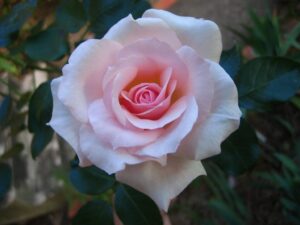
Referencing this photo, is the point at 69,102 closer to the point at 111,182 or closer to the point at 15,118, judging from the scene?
the point at 111,182

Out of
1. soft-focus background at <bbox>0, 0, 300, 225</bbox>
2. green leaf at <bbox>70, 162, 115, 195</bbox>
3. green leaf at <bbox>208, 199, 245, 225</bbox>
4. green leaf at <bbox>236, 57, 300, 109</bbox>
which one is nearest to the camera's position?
green leaf at <bbox>236, 57, 300, 109</bbox>

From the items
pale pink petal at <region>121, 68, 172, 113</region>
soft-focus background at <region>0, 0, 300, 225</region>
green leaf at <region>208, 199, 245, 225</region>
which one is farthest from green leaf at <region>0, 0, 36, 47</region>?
green leaf at <region>208, 199, 245, 225</region>

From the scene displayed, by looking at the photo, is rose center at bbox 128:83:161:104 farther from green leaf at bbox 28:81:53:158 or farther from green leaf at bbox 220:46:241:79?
green leaf at bbox 28:81:53:158

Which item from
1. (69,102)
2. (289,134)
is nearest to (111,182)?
(69,102)

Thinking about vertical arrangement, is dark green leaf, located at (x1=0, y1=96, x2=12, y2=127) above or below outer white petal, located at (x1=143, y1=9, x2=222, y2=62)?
below

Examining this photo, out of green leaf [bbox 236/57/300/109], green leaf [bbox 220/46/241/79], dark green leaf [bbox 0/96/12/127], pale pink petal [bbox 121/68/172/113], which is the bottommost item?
dark green leaf [bbox 0/96/12/127]

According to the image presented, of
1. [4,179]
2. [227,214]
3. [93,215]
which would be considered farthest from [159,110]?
[227,214]

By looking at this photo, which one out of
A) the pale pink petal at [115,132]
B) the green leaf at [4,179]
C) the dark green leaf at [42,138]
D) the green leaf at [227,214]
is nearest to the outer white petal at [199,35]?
the pale pink petal at [115,132]

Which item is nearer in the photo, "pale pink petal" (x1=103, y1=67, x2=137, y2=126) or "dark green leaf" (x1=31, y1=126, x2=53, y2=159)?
"pale pink petal" (x1=103, y1=67, x2=137, y2=126)

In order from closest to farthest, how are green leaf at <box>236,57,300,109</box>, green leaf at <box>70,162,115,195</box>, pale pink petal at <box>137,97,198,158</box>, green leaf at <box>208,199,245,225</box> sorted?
pale pink petal at <box>137,97,198,158</box> < green leaf at <box>236,57,300,109</box> < green leaf at <box>70,162,115,195</box> < green leaf at <box>208,199,245,225</box>
